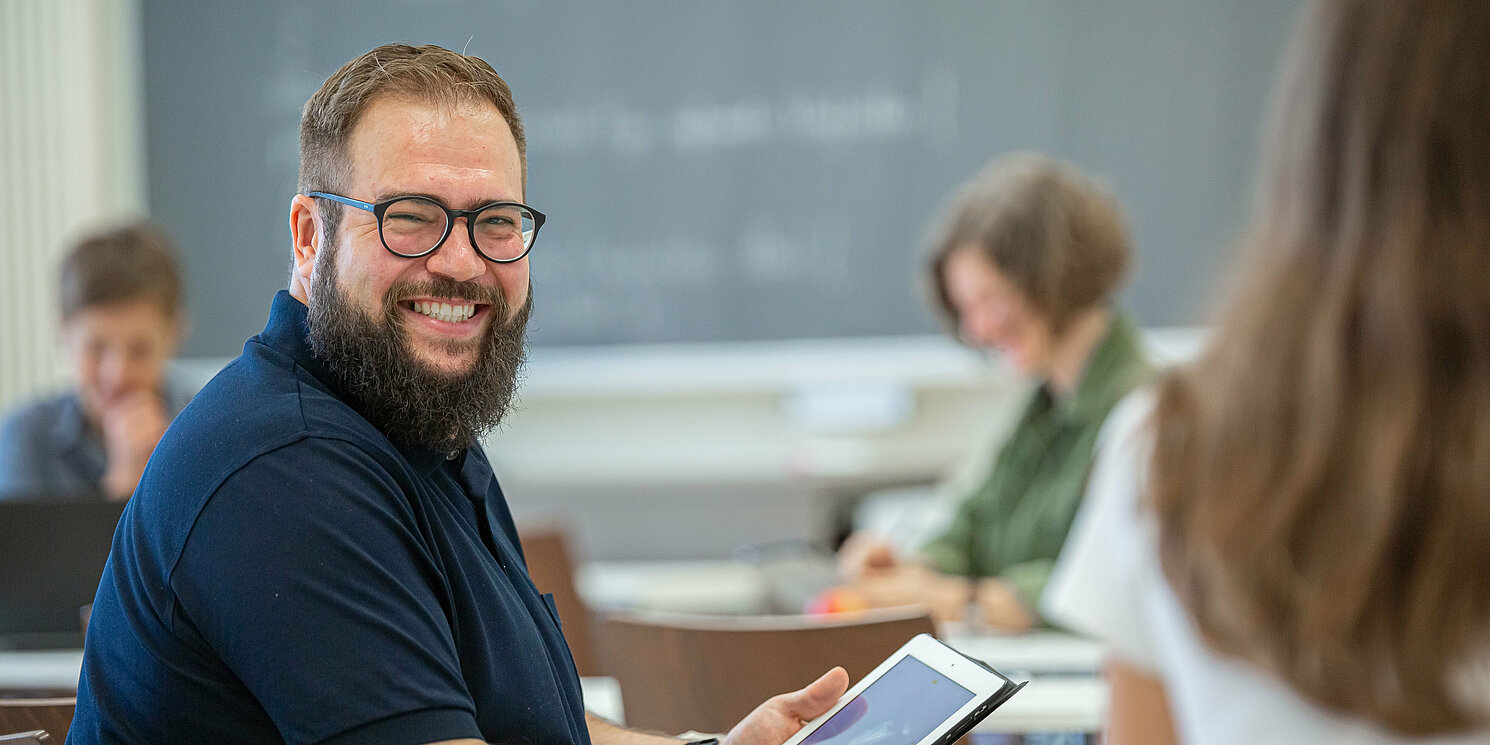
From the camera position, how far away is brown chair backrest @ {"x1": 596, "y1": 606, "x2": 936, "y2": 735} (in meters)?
1.51

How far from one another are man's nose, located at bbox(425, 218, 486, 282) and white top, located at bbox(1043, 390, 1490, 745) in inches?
23.7

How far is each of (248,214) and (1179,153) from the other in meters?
2.98

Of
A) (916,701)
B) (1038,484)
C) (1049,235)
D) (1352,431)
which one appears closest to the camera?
(1352,431)

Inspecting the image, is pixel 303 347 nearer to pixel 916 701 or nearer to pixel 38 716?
pixel 38 716

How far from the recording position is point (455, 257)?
3.68 ft

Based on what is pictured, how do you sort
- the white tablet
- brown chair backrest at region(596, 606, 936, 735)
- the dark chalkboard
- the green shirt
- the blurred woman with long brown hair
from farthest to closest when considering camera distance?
1. the dark chalkboard
2. the green shirt
3. brown chair backrest at region(596, 606, 936, 735)
4. the white tablet
5. the blurred woman with long brown hair

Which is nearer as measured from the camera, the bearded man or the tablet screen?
the bearded man

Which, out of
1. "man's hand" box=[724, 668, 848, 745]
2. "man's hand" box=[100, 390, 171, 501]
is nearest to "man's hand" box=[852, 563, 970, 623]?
"man's hand" box=[724, 668, 848, 745]

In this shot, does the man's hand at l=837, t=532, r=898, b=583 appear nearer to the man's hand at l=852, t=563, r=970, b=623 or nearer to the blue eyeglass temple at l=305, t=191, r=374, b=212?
the man's hand at l=852, t=563, r=970, b=623

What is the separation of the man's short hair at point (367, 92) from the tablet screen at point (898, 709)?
66 cm

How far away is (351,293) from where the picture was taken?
1.12 m

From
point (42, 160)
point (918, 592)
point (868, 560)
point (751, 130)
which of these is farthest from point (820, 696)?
point (42, 160)

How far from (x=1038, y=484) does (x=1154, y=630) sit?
183cm

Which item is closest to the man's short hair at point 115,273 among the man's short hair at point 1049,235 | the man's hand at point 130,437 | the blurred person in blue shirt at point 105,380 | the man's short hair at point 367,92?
the blurred person in blue shirt at point 105,380
